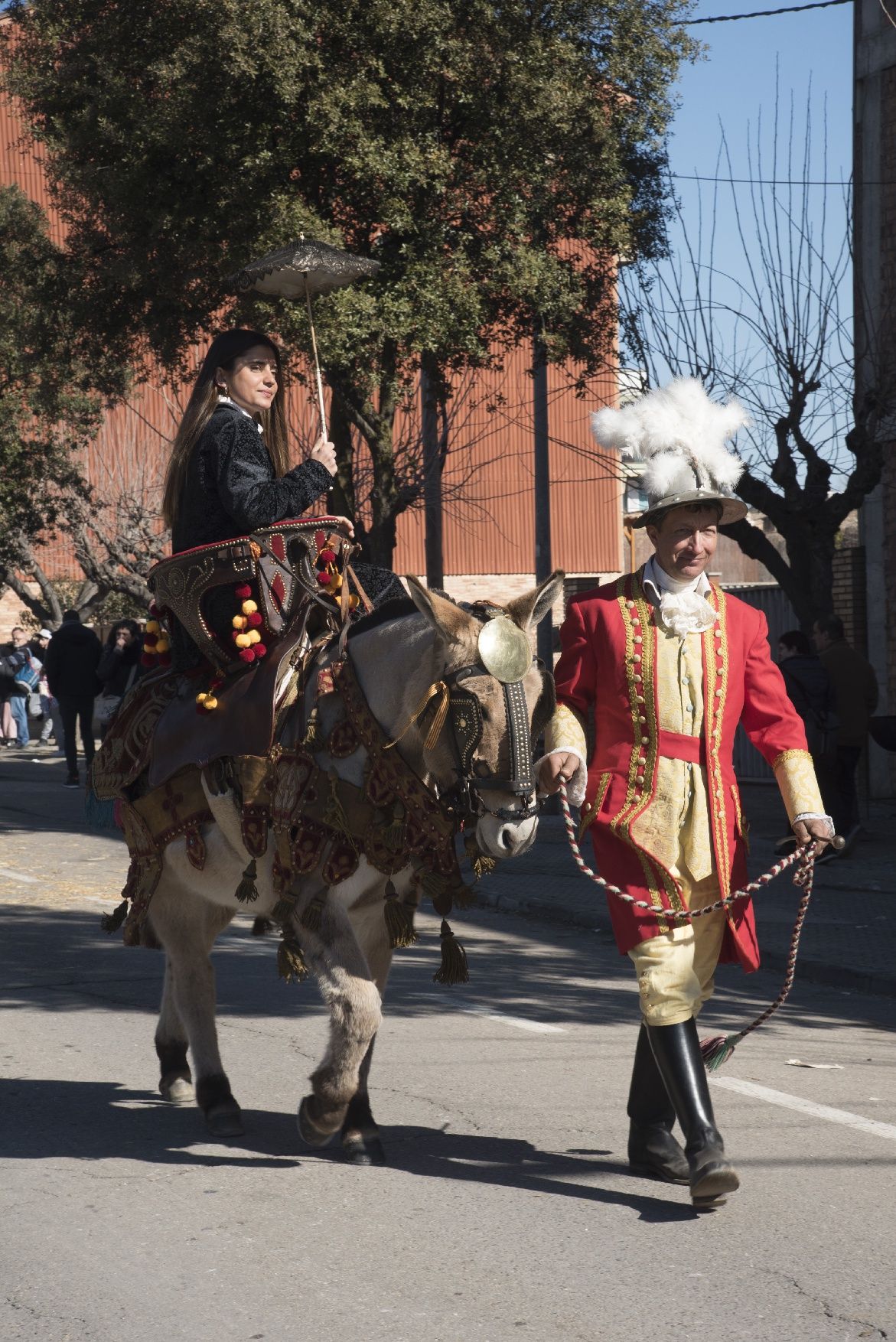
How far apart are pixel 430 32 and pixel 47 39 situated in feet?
11.9

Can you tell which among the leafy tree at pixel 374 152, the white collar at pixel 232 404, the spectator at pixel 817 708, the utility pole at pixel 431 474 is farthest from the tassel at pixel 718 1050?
the utility pole at pixel 431 474

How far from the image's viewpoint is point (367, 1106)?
5258 mm

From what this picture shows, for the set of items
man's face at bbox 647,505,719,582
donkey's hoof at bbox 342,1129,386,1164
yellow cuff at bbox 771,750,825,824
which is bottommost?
donkey's hoof at bbox 342,1129,386,1164

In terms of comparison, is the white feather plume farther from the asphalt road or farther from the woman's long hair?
the asphalt road

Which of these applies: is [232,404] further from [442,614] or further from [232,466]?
[442,614]

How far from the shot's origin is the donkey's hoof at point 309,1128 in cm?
500

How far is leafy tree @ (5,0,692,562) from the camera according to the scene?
13281 mm

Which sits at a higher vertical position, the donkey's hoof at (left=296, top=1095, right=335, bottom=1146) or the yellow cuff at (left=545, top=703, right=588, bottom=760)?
the yellow cuff at (left=545, top=703, right=588, bottom=760)

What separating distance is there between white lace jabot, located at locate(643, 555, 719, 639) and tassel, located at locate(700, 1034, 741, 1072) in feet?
4.30

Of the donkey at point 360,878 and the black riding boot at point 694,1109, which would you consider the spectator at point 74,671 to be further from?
the black riding boot at point 694,1109

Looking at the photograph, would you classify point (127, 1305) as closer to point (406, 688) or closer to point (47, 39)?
point (406, 688)

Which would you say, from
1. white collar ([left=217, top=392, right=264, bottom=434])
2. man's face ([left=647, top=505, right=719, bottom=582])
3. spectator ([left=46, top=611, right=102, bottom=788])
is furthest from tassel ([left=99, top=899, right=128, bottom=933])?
spectator ([left=46, top=611, right=102, bottom=788])

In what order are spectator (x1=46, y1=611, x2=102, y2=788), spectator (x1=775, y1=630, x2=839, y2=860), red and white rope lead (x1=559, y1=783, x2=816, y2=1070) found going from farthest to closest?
1. spectator (x1=46, y1=611, x2=102, y2=788)
2. spectator (x1=775, y1=630, x2=839, y2=860)
3. red and white rope lead (x1=559, y1=783, x2=816, y2=1070)

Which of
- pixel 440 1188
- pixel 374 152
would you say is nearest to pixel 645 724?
pixel 440 1188
